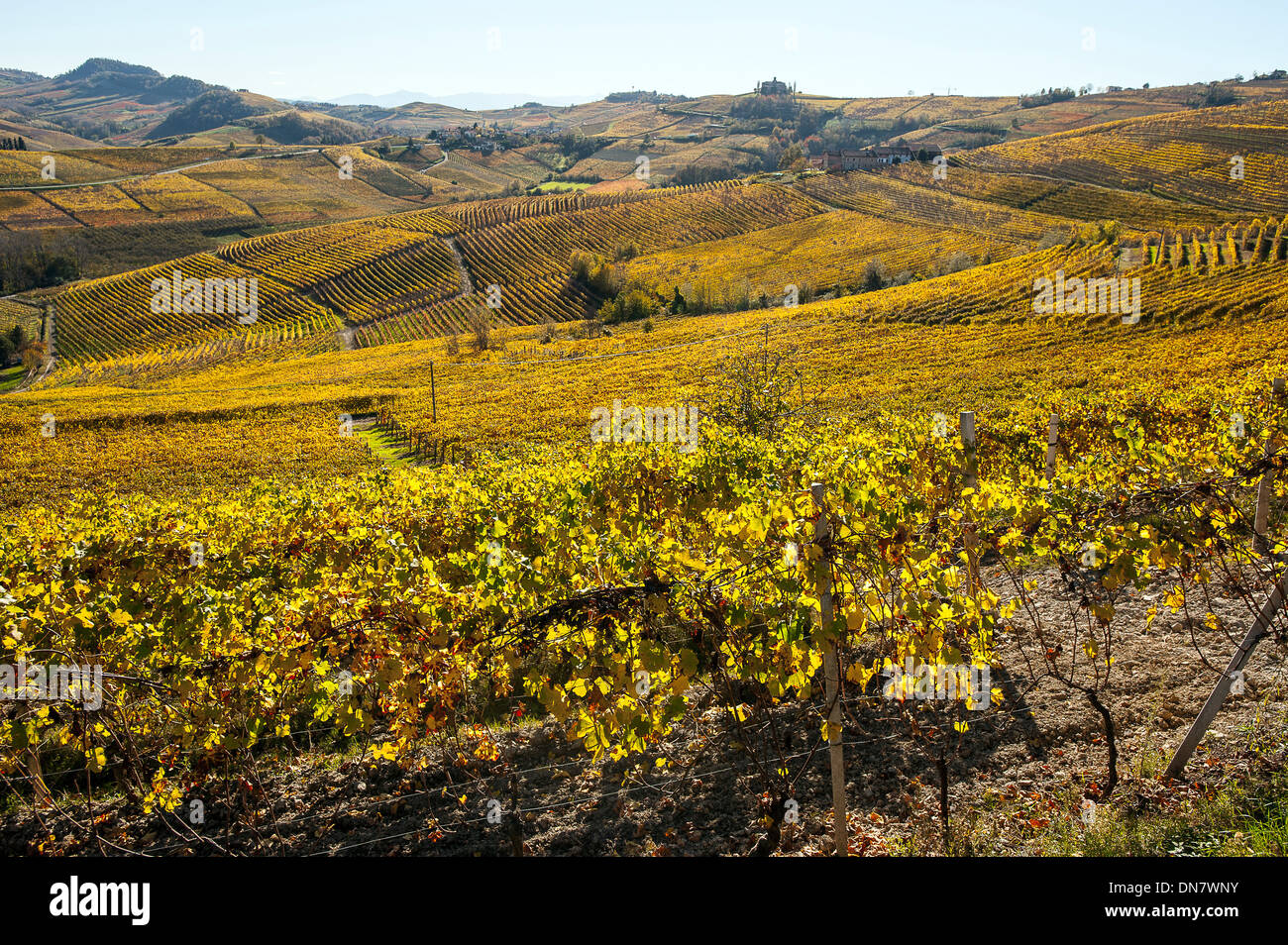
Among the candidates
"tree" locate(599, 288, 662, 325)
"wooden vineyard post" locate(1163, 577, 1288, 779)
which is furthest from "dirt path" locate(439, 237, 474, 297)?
"wooden vineyard post" locate(1163, 577, 1288, 779)

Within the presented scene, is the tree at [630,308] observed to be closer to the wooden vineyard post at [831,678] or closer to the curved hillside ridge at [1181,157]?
the curved hillside ridge at [1181,157]

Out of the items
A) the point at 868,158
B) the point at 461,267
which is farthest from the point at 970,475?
the point at 868,158

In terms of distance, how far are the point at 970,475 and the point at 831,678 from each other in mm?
2668

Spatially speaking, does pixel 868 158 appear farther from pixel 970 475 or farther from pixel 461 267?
pixel 970 475

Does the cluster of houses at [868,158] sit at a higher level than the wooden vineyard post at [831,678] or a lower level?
higher

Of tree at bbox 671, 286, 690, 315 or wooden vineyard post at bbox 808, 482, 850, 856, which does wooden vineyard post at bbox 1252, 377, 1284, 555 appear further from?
tree at bbox 671, 286, 690, 315

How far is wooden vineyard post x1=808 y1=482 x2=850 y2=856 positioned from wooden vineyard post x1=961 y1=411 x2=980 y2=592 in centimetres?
113

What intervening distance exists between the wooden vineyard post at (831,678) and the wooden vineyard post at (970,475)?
113cm

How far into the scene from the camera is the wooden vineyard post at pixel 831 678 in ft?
12.5

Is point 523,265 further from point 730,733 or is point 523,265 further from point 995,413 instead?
point 730,733

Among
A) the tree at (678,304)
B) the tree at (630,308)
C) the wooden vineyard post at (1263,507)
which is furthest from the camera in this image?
the tree at (678,304)

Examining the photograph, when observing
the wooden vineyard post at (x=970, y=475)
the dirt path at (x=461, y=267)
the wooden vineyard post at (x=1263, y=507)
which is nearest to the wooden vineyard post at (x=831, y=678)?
the wooden vineyard post at (x=970, y=475)

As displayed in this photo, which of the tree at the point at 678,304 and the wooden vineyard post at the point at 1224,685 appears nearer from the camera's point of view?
the wooden vineyard post at the point at 1224,685

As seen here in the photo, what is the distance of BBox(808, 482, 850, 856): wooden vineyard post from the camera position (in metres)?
3.80
